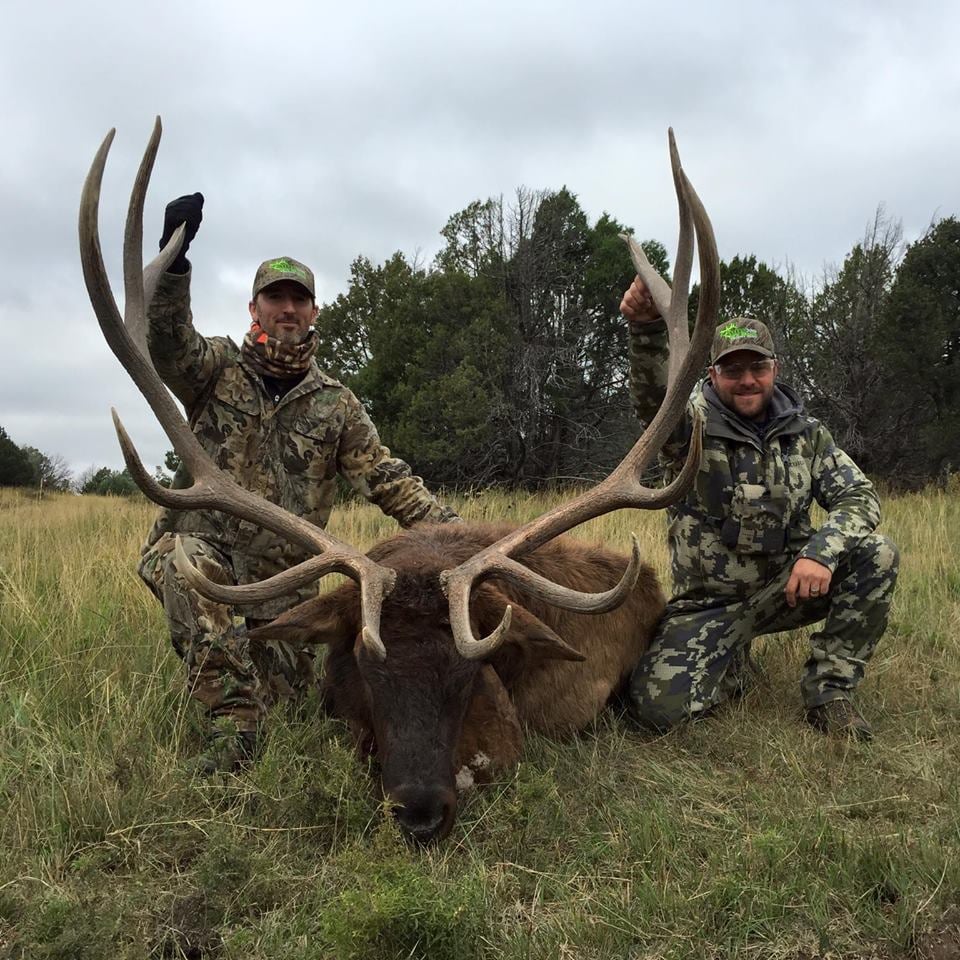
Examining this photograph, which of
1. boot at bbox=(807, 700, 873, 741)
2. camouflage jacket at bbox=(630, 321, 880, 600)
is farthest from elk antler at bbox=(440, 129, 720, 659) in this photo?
boot at bbox=(807, 700, 873, 741)

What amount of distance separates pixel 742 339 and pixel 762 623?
1.49 m

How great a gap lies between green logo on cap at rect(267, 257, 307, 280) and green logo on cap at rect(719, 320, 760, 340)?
221 centimetres

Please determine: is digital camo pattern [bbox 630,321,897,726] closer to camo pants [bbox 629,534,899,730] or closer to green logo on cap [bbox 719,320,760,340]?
camo pants [bbox 629,534,899,730]

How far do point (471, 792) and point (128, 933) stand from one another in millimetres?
1287

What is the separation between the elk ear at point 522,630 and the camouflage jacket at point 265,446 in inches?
45.0

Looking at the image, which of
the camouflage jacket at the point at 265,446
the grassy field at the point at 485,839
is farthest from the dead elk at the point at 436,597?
the camouflage jacket at the point at 265,446

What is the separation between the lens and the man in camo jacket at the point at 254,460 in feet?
12.6

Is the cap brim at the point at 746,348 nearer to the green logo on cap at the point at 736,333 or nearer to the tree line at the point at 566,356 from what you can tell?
the green logo on cap at the point at 736,333

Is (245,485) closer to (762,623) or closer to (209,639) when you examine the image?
(209,639)

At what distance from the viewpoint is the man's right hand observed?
3.93m

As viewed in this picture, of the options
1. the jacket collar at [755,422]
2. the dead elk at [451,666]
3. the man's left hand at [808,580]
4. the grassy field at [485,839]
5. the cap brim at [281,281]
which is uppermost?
the cap brim at [281,281]

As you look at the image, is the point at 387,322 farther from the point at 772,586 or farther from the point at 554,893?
the point at 554,893

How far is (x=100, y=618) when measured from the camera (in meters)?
5.04

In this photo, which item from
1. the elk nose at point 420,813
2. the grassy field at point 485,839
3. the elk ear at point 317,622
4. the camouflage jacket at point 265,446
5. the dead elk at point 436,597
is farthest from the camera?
the camouflage jacket at point 265,446
